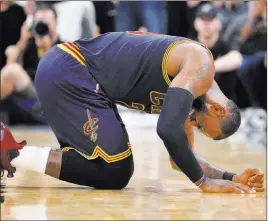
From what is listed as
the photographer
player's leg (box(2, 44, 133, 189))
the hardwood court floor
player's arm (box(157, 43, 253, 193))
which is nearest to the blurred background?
the photographer

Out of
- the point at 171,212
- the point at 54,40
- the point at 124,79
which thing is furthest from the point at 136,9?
the point at 171,212

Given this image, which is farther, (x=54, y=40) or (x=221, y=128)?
(x=54, y=40)

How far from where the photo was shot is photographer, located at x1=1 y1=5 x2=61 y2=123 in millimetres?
8734

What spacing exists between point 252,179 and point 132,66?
2.89 feet

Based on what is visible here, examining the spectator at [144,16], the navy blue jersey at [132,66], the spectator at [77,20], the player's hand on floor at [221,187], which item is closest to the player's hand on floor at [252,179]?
the player's hand on floor at [221,187]

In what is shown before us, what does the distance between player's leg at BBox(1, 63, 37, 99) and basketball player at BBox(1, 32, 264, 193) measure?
502 centimetres

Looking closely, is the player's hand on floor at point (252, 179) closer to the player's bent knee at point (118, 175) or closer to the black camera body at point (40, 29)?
the player's bent knee at point (118, 175)

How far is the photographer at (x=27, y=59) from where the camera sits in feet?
28.7

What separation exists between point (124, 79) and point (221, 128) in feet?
1.84

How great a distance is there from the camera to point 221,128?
12.0 feet

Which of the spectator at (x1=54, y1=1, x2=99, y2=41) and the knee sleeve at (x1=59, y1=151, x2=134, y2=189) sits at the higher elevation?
the knee sleeve at (x1=59, y1=151, x2=134, y2=189)

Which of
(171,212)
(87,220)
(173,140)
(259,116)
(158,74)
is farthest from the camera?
(259,116)

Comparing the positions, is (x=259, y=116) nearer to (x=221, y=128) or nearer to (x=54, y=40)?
(x=54, y=40)

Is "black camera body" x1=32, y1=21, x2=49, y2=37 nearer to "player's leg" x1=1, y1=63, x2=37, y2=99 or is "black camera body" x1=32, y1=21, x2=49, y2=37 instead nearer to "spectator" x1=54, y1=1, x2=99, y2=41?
"spectator" x1=54, y1=1, x2=99, y2=41
